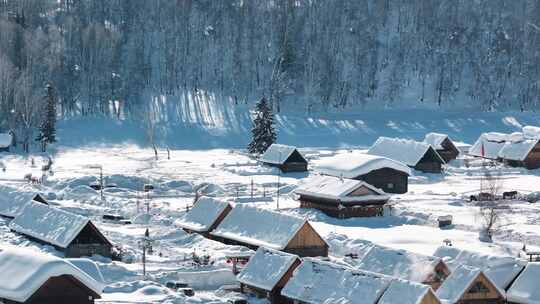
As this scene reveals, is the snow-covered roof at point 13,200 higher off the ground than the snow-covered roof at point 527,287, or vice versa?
the snow-covered roof at point 527,287

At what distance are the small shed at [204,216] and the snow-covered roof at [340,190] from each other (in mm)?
7740

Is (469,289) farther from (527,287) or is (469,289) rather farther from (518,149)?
(518,149)

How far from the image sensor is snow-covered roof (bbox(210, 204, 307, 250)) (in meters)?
44.5

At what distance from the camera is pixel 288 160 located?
7456 cm

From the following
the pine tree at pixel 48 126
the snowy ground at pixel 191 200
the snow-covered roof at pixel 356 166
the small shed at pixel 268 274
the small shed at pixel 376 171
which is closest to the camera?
the small shed at pixel 268 274

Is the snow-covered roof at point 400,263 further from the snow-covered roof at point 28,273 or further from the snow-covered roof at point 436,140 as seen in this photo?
the snow-covered roof at point 436,140

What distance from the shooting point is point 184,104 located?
106 meters

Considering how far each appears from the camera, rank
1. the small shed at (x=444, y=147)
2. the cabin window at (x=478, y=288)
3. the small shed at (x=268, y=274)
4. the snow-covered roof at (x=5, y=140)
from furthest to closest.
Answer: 1. the snow-covered roof at (x=5, y=140)
2. the small shed at (x=444, y=147)
3. the small shed at (x=268, y=274)
4. the cabin window at (x=478, y=288)

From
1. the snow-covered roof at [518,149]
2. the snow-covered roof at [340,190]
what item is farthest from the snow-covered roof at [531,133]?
the snow-covered roof at [340,190]

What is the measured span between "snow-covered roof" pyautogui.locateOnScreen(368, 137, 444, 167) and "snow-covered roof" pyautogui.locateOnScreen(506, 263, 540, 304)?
126 feet

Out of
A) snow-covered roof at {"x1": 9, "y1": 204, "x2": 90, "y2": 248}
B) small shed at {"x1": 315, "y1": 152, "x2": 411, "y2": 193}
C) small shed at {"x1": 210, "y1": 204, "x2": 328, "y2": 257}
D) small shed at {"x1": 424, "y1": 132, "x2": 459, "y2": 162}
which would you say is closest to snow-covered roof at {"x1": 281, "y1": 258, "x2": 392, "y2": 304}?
small shed at {"x1": 210, "y1": 204, "x2": 328, "y2": 257}

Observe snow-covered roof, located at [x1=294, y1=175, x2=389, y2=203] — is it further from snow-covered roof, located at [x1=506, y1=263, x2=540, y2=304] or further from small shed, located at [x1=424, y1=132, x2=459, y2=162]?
small shed, located at [x1=424, y1=132, x2=459, y2=162]

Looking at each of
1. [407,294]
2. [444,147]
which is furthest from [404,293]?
[444,147]

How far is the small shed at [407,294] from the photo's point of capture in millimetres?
32344
